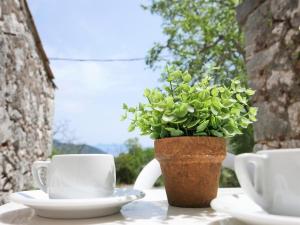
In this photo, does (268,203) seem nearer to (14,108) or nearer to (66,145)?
(14,108)

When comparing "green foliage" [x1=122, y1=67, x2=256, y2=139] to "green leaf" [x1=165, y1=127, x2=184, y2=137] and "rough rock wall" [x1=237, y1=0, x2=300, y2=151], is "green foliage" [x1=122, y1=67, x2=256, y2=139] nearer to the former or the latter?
"green leaf" [x1=165, y1=127, x2=184, y2=137]

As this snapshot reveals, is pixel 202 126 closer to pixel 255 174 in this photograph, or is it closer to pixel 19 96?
pixel 255 174

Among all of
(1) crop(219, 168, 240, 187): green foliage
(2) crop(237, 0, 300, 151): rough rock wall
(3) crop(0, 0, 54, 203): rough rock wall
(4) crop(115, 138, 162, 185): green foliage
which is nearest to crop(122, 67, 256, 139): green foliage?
(2) crop(237, 0, 300, 151): rough rock wall

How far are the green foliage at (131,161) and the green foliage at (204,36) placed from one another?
2464 millimetres

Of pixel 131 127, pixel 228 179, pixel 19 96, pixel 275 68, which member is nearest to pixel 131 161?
pixel 228 179

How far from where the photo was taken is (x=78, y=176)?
2.12 feet

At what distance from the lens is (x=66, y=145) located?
7793 mm

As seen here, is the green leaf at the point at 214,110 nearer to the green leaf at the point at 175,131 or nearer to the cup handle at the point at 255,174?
the green leaf at the point at 175,131

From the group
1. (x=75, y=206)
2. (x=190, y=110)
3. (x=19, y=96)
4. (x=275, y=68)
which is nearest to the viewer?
(x=75, y=206)

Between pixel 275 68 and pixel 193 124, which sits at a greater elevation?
pixel 275 68

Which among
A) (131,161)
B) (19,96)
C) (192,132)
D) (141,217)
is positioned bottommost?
(131,161)

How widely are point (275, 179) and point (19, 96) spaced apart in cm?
270

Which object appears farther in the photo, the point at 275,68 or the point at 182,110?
the point at 275,68

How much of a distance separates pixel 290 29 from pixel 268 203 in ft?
5.30
